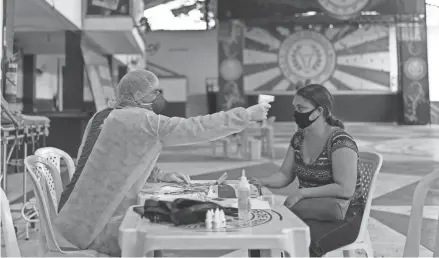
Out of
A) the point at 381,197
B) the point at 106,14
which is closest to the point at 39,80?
the point at 106,14

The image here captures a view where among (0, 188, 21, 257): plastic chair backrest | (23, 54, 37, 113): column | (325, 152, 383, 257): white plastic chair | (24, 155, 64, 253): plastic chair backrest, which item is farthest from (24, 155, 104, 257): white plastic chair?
(23, 54, 37, 113): column

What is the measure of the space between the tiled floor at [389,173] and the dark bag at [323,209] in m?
0.82

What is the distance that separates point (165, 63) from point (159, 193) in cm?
2005

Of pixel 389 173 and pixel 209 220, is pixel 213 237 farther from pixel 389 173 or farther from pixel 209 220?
pixel 389 173

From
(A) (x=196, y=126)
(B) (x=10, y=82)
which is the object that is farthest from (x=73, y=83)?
(A) (x=196, y=126)

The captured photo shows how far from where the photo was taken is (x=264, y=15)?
13.2 metres

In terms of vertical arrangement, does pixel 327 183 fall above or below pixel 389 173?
above

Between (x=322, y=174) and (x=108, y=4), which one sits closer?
(x=322, y=174)

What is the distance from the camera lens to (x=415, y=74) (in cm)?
1797

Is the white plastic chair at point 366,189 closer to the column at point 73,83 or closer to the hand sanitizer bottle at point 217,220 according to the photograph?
the hand sanitizer bottle at point 217,220

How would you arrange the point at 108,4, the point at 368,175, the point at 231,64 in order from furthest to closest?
the point at 231,64
the point at 108,4
the point at 368,175

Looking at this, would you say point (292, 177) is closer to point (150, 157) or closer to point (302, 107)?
point (302, 107)

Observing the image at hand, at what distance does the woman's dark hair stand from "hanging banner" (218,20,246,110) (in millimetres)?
14516

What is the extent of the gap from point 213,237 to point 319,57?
1845 cm
